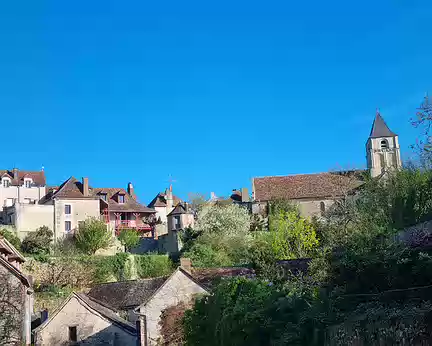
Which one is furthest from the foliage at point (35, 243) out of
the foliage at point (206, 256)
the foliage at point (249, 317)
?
the foliage at point (249, 317)

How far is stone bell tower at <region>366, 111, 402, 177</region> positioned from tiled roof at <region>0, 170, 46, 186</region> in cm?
3762

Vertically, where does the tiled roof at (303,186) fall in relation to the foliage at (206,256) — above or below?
above

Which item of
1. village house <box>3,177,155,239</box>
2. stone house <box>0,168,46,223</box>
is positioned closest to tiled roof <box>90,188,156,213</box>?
village house <box>3,177,155,239</box>

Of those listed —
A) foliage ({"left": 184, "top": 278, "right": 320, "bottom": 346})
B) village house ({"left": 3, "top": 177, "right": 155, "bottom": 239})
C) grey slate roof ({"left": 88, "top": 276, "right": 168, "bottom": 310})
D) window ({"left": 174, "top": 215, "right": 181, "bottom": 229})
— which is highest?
village house ({"left": 3, "top": 177, "right": 155, "bottom": 239})

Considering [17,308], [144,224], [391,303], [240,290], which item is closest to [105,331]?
[17,308]

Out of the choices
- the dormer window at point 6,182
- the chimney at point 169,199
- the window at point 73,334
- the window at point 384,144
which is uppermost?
the window at point 384,144

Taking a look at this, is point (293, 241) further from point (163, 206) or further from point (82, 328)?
point (163, 206)

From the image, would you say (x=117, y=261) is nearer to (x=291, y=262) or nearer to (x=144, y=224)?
(x=144, y=224)

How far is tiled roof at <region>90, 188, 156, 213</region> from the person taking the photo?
7069 cm

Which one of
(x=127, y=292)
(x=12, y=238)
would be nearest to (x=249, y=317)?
(x=127, y=292)

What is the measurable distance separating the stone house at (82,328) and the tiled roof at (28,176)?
3869 centimetres

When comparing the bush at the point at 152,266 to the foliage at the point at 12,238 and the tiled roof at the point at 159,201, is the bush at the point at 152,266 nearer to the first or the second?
the foliage at the point at 12,238

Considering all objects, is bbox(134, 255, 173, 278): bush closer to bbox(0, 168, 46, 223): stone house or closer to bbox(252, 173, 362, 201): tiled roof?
bbox(252, 173, 362, 201): tiled roof

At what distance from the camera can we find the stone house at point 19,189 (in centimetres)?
7075
